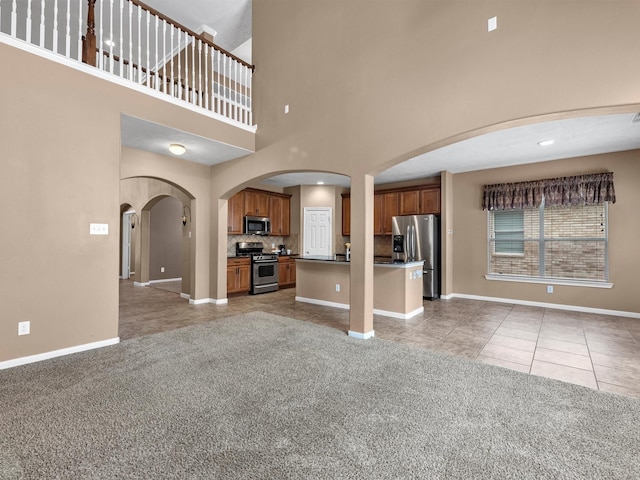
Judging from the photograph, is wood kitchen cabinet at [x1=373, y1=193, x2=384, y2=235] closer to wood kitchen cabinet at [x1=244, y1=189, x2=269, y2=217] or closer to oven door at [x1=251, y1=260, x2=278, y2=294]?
oven door at [x1=251, y1=260, x2=278, y2=294]

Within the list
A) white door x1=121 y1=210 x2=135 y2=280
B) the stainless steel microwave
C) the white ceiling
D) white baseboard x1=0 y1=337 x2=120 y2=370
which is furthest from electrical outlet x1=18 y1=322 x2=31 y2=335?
white door x1=121 y1=210 x2=135 y2=280

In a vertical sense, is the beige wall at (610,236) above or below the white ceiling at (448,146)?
below

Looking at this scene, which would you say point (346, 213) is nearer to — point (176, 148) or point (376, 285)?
point (376, 285)

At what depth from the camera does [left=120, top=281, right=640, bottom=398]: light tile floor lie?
2973mm

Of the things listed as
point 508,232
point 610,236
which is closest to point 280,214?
point 508,232

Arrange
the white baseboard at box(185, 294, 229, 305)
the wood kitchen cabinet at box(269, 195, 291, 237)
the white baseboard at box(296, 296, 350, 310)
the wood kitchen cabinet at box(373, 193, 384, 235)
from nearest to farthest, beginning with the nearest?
the white baseboard at box(296, 296, 350, 310) → the white baseboard at box(185, 294, 229, 305) → the wood kitchen cabinet at box(373, 193, 384, 235) → the wood kitchen cabinet at box(269, 195, 291, 237)

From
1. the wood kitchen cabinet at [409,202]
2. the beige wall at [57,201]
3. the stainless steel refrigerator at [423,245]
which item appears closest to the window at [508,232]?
the stainless steel refrigerator at [423,245]

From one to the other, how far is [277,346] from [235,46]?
22.3ft

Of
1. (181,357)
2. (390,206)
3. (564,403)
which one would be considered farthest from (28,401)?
(390,206)

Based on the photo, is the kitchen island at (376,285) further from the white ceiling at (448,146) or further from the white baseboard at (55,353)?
the white baseboard at (55,353)

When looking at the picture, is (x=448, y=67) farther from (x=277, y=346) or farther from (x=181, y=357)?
(x=181, y=357)

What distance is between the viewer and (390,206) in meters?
7.24

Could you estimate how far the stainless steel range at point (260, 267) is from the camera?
6809 mm

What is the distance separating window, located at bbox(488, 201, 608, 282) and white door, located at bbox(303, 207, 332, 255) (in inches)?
149
